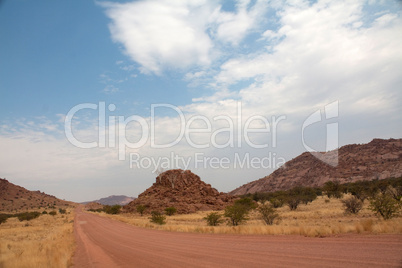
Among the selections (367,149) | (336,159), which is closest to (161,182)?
(336,159)

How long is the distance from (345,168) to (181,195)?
57412 millimetres

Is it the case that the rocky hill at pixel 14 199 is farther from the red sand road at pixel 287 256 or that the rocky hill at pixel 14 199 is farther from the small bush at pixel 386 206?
the small bush at pixel 386 206

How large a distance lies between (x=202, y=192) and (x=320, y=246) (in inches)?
2738

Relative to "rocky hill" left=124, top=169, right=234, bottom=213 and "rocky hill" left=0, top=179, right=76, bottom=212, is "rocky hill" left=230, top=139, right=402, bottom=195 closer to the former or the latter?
"rocky hill" left=124, top=169, right=234, bottom=213

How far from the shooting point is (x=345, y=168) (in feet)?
307

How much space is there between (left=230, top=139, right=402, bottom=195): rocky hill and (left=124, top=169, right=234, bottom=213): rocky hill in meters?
38.4

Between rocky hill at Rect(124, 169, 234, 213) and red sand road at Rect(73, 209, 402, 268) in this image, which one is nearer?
red sand road at Rect(73, 209, 402, 268)

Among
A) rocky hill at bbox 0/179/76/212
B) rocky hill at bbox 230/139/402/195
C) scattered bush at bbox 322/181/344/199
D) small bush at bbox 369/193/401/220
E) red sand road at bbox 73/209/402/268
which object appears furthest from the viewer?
rocky hill at bbox 0/179/76/212

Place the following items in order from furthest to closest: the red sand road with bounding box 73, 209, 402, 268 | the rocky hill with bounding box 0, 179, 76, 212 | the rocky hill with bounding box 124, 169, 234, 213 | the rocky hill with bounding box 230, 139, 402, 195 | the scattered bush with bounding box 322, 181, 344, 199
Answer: the rocky hill with bounding box 0, 179, 76, 212 < the rocky hill with bounding box 230, 139, 402, 195 < the rocky hill with bounding box 124, 169, 234, 213 < the scattered bush with bounding box 322, 181, 344, 199 < the red sand road with bounding box 73, 209, 402, 268

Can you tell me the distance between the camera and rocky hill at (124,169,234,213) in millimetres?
67250

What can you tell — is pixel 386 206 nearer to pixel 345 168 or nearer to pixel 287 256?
pixel 287 256

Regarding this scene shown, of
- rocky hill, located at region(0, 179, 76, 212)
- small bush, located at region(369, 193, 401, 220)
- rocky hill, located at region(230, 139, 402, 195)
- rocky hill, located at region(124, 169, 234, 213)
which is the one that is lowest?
rocky hill, located at region(0, 179, 76, 212)

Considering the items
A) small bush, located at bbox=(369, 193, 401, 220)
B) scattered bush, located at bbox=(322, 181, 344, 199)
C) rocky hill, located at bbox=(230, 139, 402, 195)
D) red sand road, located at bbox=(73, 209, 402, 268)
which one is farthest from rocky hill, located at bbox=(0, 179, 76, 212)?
small bush, located at bbox=(369, 193, 401, 220)

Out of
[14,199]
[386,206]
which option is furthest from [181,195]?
[14,199]
